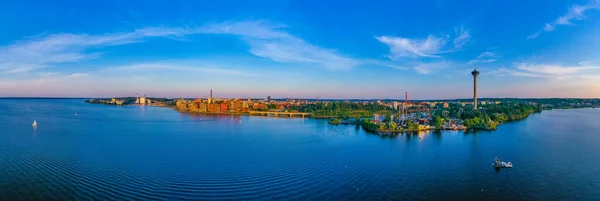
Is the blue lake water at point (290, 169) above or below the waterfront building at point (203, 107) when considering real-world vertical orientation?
below

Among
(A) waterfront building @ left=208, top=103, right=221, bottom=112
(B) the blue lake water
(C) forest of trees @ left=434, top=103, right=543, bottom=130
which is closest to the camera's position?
(B) the blue lake water

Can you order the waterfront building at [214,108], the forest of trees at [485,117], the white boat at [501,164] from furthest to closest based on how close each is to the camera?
the waterfront building at [214,108] < the forest of trees at [485,117] < the white boat at [501,164]

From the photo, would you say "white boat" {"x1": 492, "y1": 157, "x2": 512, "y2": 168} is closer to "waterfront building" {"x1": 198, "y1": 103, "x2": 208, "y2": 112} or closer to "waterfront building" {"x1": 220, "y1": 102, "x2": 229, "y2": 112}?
"waterfront building" {"x1": 220, "y1": 102, "x2": 229, "y2": 112}

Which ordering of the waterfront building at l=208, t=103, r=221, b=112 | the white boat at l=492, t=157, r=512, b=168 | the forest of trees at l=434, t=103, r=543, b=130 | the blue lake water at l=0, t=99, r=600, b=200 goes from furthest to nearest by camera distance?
1. the waterfront building at l=208, t=103, r=221, b=112
2. the forest of trees at l=434, t=103, r=543, b=130
3. the white boat at l=492, t=157, r=512, b=168
4. the blue lake water at l=0, t=99, r=600, b=200

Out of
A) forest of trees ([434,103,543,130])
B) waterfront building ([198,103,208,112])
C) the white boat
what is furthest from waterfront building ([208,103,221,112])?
the white boat

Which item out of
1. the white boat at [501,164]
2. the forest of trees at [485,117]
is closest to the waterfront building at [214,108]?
the forest of trees at [485,117]

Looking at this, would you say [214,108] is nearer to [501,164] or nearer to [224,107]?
[224,107]

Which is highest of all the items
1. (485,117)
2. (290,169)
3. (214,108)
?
(214,108)

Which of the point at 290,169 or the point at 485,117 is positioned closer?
the point at 290,169

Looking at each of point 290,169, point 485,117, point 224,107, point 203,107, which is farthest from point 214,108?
point 290,169

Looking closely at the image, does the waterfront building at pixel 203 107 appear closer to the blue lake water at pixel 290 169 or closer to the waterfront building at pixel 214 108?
the waterfront building at pixel 214 108
